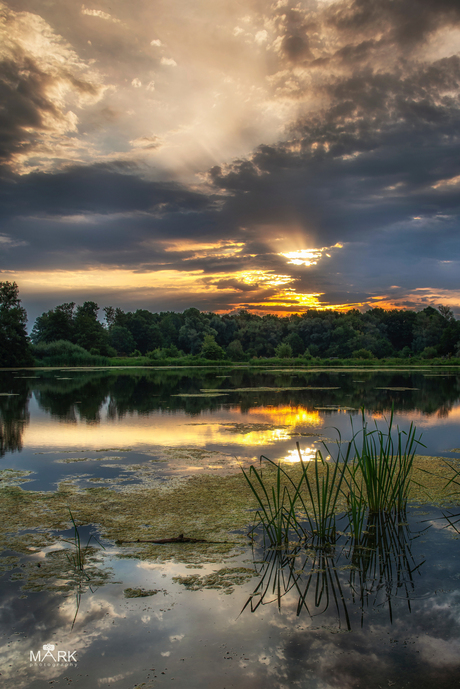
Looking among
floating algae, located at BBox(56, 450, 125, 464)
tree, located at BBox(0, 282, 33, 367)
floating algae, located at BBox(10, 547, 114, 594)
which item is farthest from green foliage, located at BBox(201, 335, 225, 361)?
floating algae, located at BBox(10, 547, 114, 594)

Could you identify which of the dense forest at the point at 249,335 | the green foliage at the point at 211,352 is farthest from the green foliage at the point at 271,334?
the green foliage at the point at 211,352

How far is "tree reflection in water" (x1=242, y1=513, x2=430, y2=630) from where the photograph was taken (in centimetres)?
379

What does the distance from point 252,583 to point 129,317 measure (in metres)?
91.2

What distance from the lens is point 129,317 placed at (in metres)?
92.8

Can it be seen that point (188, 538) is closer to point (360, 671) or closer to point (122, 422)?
point (360, 671)

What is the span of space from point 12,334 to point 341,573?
52.4 meters

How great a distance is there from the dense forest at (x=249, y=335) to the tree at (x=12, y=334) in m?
4.25

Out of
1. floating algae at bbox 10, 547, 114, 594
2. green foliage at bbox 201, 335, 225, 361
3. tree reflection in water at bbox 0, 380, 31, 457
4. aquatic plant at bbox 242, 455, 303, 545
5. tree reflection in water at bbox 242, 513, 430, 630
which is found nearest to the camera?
tree reflection in water at bbox 242, 513, 430, 630

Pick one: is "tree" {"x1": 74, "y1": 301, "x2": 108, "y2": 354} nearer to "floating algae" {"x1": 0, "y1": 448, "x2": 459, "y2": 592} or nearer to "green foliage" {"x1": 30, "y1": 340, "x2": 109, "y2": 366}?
"green foliage" {"x1": 30, "y1": 340, "x2": 109, "y2": 366}

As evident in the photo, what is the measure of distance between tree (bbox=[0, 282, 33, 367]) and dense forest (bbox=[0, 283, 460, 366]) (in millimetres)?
4249

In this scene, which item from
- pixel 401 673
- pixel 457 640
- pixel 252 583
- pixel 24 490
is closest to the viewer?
pixel 401 673

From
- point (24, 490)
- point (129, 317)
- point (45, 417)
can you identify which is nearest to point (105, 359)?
point (129, 317)

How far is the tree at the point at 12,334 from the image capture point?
50.6m

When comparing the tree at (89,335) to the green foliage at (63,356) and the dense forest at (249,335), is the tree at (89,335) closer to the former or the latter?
the dense forest at (249,335)
